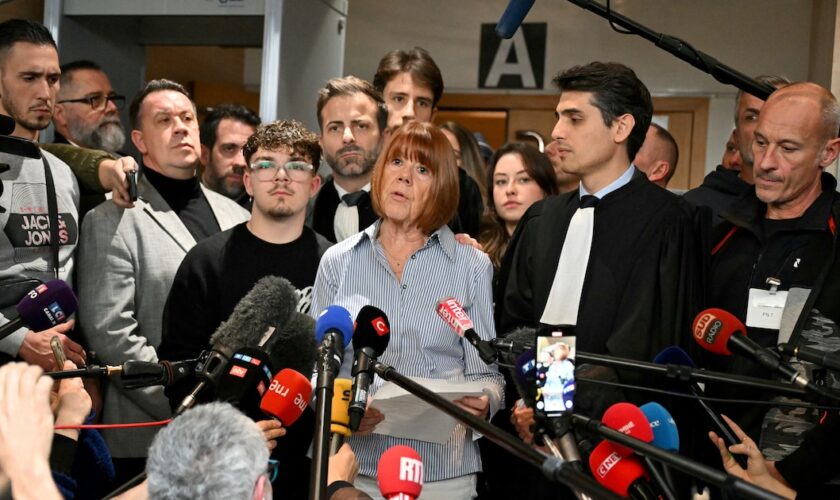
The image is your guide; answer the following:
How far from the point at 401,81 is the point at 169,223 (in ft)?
3.91

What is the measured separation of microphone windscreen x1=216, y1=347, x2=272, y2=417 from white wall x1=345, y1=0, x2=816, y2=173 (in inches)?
226

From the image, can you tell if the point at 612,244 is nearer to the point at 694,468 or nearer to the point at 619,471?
the point at 619,471

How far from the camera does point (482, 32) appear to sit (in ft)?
26.1

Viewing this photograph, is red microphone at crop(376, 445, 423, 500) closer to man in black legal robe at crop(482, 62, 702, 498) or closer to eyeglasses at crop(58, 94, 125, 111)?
man in black legal robe at crop(482, 62, 702, 498)

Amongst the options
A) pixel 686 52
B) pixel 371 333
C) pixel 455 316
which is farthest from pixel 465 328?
pixel 686 52

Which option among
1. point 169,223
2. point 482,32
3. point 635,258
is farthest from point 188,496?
point 482,32

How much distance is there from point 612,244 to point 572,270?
140 mm

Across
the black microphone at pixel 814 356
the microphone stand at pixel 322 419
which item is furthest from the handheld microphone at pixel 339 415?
the black microphone at pixel 814 356

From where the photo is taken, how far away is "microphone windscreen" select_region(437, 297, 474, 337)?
2254 mm

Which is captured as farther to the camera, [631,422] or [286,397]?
[286,397]

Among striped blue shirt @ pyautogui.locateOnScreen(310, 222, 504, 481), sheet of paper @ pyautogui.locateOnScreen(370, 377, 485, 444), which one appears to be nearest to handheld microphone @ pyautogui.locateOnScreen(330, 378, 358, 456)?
sheet of paper @ pyautogui.locateOnScreen(370, 377, 485, 444)

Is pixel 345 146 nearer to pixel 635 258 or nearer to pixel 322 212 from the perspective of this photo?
pixel 322 212

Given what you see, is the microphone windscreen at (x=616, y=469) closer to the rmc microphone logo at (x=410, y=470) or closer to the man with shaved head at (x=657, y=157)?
the rmc microphone logo at (x=410, y=470)

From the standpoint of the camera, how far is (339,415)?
2.20 meters
